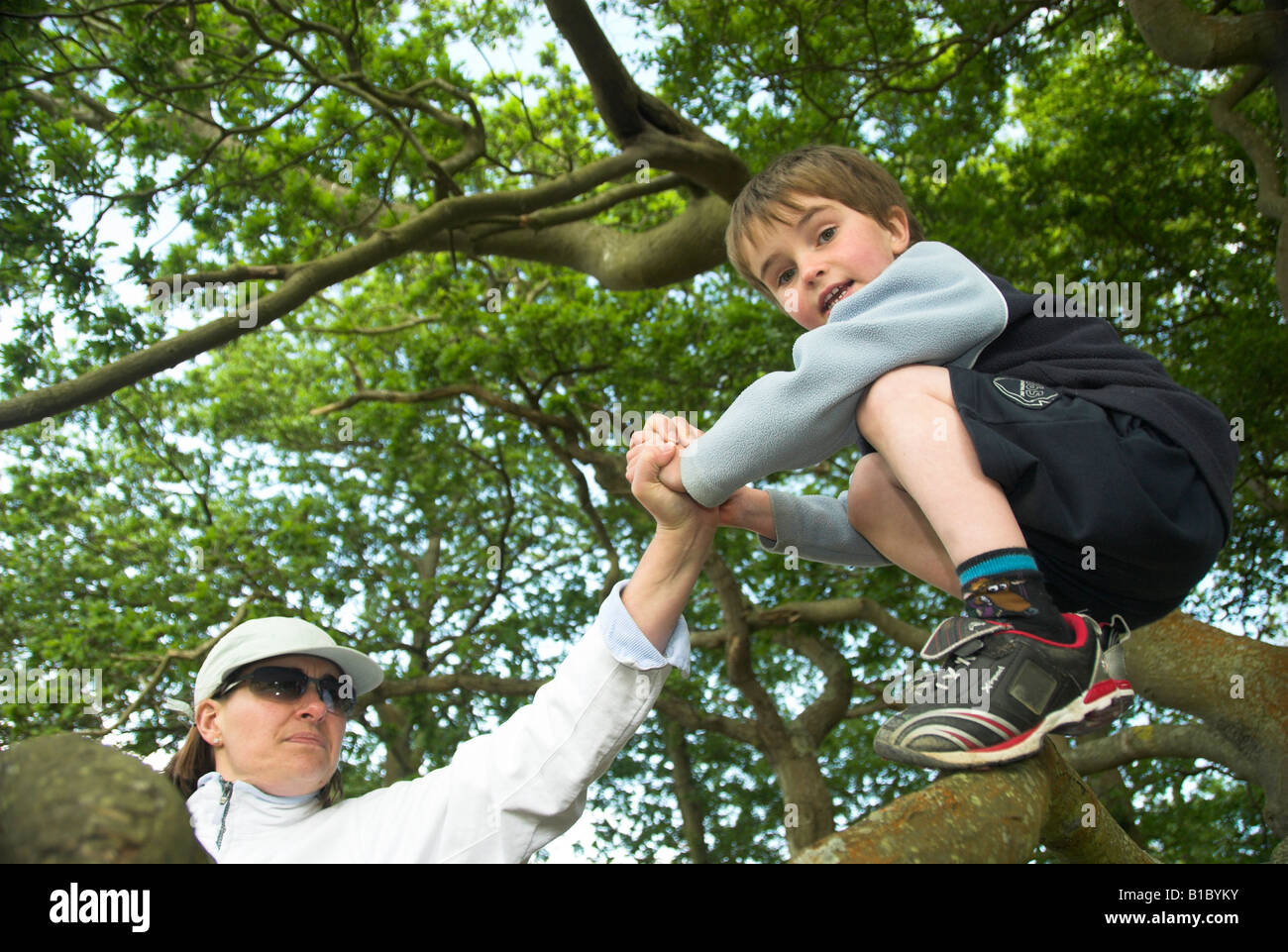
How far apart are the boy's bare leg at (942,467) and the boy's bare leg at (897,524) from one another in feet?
1.16

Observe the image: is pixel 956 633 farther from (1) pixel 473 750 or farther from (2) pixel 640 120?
(2) pixel 640 120

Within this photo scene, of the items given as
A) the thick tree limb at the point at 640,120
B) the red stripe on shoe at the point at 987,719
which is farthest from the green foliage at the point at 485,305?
the red stripe on shoe at the point at 987,719

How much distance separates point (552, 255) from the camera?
7.57 metres

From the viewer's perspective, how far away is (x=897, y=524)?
2252 mm

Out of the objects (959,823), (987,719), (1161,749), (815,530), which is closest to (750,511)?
(815,530)

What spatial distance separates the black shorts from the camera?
181 cm

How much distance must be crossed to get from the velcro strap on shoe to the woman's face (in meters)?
1.47

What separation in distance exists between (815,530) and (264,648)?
1.36 metres

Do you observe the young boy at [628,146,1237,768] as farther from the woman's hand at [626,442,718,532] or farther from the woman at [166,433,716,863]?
the woman at [166,433,716,863]

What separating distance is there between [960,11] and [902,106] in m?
1.29

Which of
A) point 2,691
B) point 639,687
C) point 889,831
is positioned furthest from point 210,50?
point 889,831

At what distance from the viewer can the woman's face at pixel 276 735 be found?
2404mm
